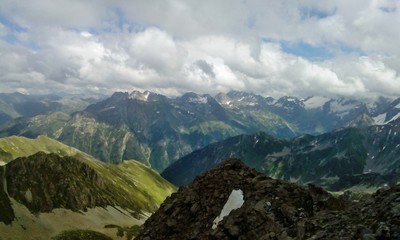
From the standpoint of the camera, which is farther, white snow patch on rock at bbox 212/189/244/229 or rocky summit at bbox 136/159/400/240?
white snow patch on rock at bbox 212/189/244/229

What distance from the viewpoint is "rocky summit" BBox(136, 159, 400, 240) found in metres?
24.0

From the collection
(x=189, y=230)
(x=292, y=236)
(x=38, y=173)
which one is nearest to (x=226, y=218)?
(x=189, y=230)

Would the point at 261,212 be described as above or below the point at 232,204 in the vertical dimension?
above

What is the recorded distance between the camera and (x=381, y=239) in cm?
2133

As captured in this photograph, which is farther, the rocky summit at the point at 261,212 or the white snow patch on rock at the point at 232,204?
the white snow patch on rock at the point at 232,204

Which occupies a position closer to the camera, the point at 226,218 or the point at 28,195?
the point at 226,218

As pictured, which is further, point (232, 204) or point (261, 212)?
point (232, 204)

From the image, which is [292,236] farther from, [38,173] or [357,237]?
[38,173]

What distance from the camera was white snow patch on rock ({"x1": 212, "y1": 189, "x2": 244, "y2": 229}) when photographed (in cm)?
3444

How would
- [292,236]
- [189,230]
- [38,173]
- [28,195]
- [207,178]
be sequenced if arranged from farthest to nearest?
[38,173] < [28,195] < [207,178] < [189,230] < [292,236]

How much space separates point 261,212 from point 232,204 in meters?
4.15

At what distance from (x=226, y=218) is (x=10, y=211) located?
474 ft

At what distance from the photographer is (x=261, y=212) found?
31.8m

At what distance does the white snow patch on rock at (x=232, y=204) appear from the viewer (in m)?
34.4
